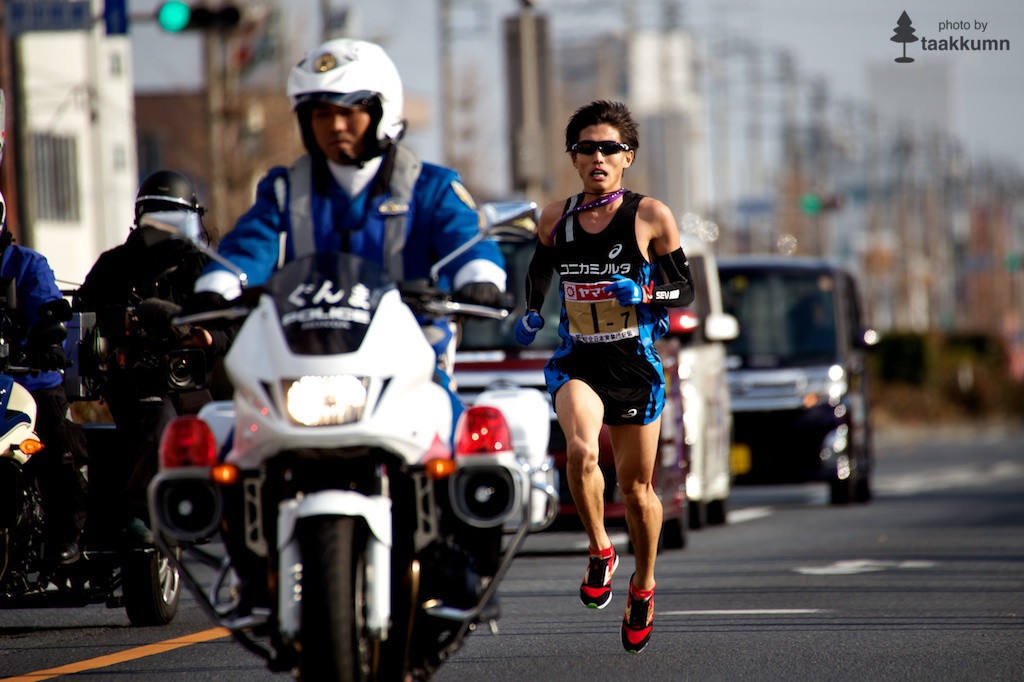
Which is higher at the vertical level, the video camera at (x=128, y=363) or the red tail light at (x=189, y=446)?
the video camera at (x=128, y=363)

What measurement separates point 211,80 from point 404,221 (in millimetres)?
25358

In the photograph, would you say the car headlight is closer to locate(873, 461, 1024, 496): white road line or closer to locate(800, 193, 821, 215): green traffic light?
locate(873, 461, 1024, 496): white road line

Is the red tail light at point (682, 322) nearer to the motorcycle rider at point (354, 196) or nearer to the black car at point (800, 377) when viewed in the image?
the motorcycle rider at point (354, 196)

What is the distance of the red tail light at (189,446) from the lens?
550 centimetres

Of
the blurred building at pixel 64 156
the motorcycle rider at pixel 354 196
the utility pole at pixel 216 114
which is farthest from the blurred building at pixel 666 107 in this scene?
the motorcycle rider at pixel 354 196

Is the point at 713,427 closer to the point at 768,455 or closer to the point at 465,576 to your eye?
the point at 768,455

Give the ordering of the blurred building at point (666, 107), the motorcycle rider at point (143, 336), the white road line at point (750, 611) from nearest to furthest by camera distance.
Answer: the motorcycle rider at point (143, 336) → the white road line at point (750, 611) → the blurred building at point (666, 107)

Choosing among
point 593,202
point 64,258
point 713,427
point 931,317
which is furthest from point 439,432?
point 931,317

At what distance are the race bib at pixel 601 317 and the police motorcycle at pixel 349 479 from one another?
1845 mm

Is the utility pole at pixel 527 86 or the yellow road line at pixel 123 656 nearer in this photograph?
the yellow road line at pixel 123 656

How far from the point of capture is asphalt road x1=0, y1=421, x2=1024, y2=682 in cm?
708

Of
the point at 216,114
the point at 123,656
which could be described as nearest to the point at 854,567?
the point at 123,656

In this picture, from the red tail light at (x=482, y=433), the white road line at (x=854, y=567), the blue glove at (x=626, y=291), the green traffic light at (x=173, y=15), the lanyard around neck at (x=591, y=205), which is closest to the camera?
the red tail light at (x=482, y=433)

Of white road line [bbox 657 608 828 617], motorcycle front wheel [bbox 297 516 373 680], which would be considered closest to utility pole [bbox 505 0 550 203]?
white road line [bbox 657 608 828 617]
